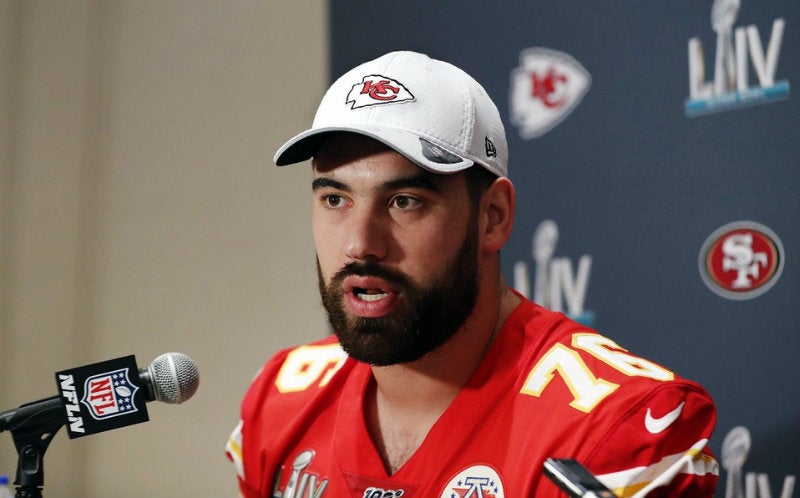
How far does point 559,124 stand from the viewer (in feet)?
6.48

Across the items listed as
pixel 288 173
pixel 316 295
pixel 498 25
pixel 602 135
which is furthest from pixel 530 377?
pixel 288 173

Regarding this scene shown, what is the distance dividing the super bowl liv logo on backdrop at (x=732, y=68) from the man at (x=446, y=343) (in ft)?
1.78

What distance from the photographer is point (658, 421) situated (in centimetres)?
119

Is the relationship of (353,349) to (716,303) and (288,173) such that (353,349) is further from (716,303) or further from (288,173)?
(288,173)

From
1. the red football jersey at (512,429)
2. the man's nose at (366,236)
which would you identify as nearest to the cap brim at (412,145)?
the man's nose at (366,236)

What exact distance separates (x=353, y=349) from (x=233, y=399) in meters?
1.30

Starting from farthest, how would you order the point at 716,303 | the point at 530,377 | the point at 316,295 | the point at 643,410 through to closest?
the point at 316,295 < the point at 716,303 < the point at 530,377 < the point at 643,410

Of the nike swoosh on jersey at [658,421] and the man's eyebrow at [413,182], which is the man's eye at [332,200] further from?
the nike swoosh on jersey at [658,421]

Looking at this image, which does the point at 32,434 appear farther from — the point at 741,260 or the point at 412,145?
the point at 741,260

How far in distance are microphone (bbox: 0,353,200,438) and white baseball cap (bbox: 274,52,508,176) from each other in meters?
0.45

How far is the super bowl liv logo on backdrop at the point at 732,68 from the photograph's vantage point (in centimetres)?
168

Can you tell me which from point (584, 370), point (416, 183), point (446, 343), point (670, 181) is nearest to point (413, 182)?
point (416, 183)

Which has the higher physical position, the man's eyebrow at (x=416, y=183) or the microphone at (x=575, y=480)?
the man's eyebrow at (x=416, y=183)

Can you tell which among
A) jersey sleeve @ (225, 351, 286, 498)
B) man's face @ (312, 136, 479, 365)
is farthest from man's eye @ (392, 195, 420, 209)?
jersey sleeve @ (225, 351, 286, 498)
